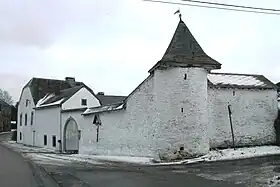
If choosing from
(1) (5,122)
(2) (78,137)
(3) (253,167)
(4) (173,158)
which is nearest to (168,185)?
(3) (253,167)

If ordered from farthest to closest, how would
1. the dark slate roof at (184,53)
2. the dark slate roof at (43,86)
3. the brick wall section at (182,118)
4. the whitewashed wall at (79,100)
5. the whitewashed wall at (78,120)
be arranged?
1. the dark slate roof at (43,86)
2. the whitewashed wall at (79,100)
3. the whitewashed wall at (78,120)
4. the dark slate roof at (184,53)
5. the brick wall section at (182,118)

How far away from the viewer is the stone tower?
2397cm

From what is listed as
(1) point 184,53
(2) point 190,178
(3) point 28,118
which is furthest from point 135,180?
(3) point 28,118

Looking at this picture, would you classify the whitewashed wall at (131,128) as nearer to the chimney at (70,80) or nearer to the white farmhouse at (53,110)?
the white farmhouse at (53,110)

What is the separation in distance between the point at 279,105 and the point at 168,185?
18.2 metres

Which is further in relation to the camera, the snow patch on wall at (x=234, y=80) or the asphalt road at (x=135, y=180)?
the snow patch on wall at (x=234, y=80)

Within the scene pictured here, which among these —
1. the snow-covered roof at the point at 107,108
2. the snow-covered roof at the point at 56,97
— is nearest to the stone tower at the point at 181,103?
the snow-covered roof at the point at 107,108

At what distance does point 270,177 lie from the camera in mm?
13516

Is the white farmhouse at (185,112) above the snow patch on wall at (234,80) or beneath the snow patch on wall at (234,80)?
beneath

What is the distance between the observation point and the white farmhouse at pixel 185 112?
24172mm

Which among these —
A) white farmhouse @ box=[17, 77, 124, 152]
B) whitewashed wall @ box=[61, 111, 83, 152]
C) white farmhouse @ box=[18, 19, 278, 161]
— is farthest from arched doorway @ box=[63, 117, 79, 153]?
white farmhouse @ box=[18, 19, 278, 161]

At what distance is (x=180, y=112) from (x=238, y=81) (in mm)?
6457

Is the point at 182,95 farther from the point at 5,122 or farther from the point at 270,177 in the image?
the point at 5,122

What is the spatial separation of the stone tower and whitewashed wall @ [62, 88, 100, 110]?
63.0 feet
